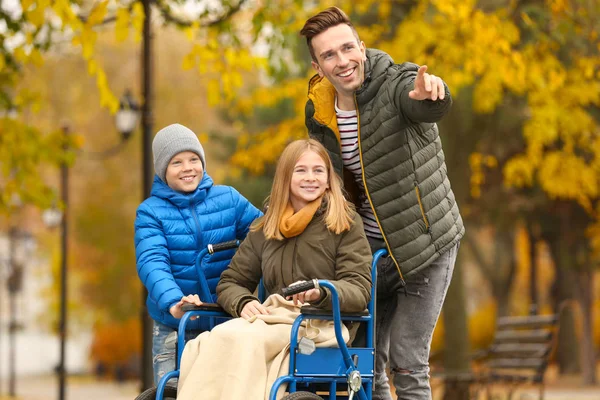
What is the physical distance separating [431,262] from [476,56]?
6.98 meters

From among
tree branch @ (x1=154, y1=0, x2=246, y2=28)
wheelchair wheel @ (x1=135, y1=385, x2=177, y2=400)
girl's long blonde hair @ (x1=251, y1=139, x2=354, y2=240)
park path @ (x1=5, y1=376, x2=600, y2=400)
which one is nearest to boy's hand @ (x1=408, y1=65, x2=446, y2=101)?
girl's long blonde hair @ (x1=251, y1=139, x2=354, y2=240)

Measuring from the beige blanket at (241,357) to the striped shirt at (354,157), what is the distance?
0.71 m

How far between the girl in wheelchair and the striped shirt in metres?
0.15

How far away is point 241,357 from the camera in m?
4.56

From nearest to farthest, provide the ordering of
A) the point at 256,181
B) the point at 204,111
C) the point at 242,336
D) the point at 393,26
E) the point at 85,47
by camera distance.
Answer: the point at 242,336
the point at 85,47
the point at 393,26
the point at 256,181
the point at 204,111

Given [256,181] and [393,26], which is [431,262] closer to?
[393,26]

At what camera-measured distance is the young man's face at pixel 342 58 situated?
16.3 ft

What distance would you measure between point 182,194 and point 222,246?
39 cm

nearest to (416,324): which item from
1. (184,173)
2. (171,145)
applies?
(184,173)

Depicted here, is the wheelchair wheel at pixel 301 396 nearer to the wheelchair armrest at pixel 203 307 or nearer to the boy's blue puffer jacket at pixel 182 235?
the wheelchair armrest at pixel 203 307

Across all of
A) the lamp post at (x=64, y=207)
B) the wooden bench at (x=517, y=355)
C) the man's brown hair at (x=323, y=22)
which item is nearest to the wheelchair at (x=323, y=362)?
the man's brown hair at (x=323, y=22)

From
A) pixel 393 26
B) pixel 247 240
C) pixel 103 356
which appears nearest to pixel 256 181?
pixel 393 26

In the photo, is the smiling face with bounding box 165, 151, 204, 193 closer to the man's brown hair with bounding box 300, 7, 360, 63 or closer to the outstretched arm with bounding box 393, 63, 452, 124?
the man's brown hair with bounding box 300, 7, 360, 63

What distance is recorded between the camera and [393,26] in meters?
14.5
